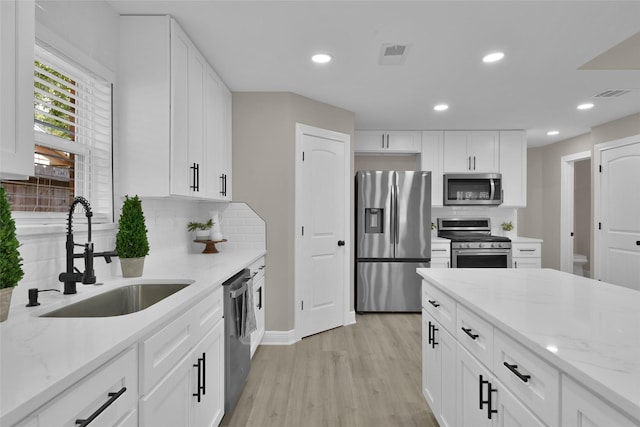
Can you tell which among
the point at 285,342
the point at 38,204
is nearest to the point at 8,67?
the point at 38,204

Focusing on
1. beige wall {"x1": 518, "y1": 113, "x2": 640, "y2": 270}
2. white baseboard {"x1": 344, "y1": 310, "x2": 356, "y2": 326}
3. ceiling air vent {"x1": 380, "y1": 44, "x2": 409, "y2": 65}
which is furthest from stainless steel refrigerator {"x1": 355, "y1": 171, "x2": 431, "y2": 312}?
beige wall {"x1": 518, "y1": 113, "x2": 640, "y2": 270}

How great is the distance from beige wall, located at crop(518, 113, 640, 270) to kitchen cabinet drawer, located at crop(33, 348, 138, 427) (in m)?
6.31

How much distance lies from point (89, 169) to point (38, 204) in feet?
1.38

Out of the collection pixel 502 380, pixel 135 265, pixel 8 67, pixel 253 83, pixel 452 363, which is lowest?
pixel 452 363

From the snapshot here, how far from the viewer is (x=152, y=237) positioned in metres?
2.57

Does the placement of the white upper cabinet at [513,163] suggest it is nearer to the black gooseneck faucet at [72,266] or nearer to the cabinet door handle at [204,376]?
the cabinet door handle at [204,376]

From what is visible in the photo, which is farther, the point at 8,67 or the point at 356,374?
the point at 356,374

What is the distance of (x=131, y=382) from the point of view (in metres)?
1.10

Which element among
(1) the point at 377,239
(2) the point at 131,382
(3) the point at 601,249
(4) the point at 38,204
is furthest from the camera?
(3) the point at 601,249

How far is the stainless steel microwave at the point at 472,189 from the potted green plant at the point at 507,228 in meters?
0.50

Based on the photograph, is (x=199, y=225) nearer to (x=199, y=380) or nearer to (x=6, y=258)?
(x=199, y=380)

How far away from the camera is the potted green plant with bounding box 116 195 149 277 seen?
1.92 metres

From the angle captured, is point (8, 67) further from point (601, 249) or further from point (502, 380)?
point (601, 249)

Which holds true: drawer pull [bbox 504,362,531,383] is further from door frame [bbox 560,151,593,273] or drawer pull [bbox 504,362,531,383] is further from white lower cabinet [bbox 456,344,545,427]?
door frame [bbox 560,151,593,273]
